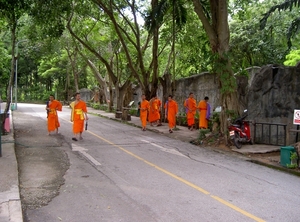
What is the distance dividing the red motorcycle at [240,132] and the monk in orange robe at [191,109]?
4.53 m

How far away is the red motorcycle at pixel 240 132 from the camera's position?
11.4m

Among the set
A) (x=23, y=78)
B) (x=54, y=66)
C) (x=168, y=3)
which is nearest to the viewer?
(x=168, y=3)

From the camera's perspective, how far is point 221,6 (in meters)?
11.9

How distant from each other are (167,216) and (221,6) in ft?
28.8

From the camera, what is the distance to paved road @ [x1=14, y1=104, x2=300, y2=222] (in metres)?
5.23

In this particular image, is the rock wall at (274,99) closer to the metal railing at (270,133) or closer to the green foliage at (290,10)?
the metal railing at (270,133)

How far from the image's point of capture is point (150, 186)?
6652mm

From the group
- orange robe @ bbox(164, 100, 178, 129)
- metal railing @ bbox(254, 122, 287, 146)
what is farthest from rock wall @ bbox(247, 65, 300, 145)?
orange robe @ bbox(164, 100, 178, 129)

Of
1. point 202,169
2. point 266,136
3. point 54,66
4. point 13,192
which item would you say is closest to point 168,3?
point 266,136

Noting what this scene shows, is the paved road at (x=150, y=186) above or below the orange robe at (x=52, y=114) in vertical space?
below

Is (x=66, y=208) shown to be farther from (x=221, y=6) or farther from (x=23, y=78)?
(x=23, y=78)

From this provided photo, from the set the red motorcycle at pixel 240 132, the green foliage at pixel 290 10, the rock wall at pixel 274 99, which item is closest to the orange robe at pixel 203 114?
the rock wall at pixel 274 99

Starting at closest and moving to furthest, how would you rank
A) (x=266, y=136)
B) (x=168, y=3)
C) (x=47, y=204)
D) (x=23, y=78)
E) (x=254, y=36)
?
1. (x=47, y=204)
2. (x=266, y=136)
3. (x=168, y=3)
4. (x=254, y=36)
5. (x=23, y=78)

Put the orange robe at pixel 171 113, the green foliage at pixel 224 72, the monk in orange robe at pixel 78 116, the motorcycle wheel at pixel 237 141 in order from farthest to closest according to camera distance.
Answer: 1. the orange robe at pixel 171 113
2. the monk in orange robe at pixel 78 116
3. the green foliage at pixel 224 72
4. the motorcycle wheel at pixel 237 141
